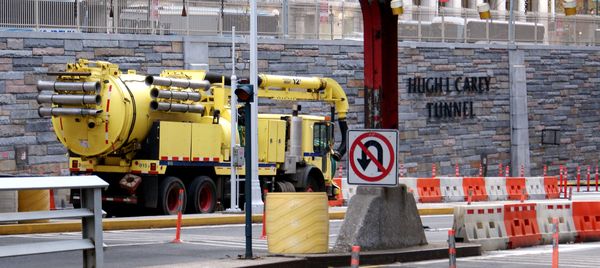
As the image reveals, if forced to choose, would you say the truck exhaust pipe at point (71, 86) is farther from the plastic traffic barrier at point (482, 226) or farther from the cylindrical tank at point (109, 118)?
the plastic traffic barrier at point (482, 226)

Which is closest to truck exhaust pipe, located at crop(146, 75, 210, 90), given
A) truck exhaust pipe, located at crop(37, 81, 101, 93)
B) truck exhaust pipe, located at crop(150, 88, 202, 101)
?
truck exhaust pipe, located at crop(150, 88, 202, 101)

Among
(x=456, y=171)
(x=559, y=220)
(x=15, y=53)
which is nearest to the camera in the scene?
(x=559, y=220)

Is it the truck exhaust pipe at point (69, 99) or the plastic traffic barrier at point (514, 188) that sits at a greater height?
the truck exhaust pipe at point (69, 99)

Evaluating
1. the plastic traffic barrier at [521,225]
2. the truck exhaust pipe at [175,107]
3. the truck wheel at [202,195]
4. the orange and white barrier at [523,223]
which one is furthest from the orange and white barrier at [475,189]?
the plastic traffic barrier at [521,225]

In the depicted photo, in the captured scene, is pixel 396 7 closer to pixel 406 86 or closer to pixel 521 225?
pixel 521 225

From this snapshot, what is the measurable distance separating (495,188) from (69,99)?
15609mm

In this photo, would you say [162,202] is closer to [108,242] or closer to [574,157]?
[108,242]

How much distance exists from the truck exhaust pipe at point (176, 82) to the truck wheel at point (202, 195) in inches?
86.6

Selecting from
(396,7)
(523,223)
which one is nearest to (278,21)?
(523,223)

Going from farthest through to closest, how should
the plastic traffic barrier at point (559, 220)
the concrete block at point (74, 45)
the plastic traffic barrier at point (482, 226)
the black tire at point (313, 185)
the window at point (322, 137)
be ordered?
the concrete block at point (74, 45)
the window at point (322, 137)
the black tire at point (313, 185)
the plastic traffic barrier at point (559, 220)
the plastic traffic barrier at point (482, 226)

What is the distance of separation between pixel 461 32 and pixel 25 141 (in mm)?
20013

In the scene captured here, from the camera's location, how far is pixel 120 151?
1164 inches

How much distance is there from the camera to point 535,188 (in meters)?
40.7

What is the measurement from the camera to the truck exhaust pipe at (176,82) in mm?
29031
